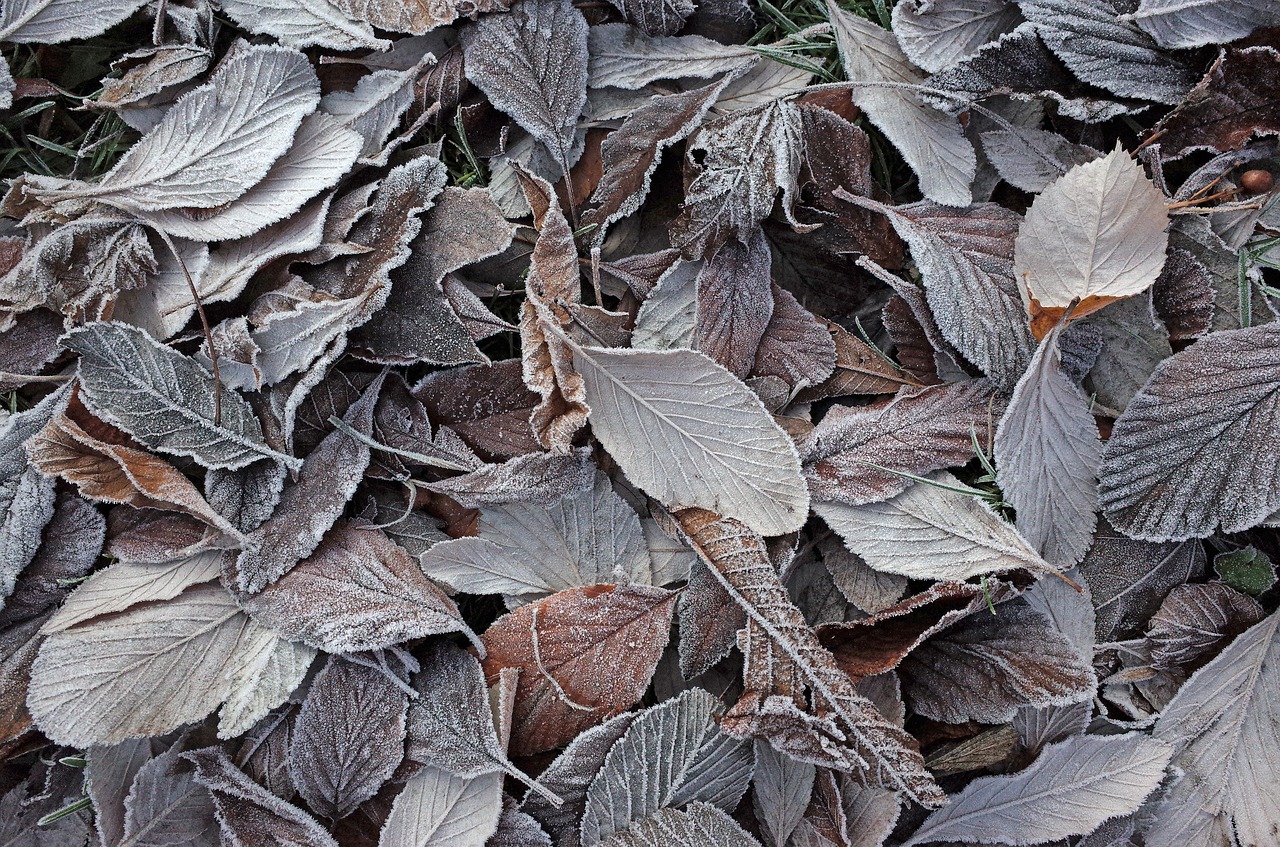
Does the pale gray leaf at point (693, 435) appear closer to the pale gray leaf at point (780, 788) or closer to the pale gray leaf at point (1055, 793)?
the pale gray leaf at point (780, 788)

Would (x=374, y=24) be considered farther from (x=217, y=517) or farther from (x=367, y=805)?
(x=367, y=805)

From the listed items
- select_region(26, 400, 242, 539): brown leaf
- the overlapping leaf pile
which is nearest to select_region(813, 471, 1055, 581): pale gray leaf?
the overlapping leaf pile

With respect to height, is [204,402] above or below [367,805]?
above

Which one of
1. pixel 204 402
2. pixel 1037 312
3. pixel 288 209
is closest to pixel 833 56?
pixel 1037 312

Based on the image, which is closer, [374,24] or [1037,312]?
[1037,312]

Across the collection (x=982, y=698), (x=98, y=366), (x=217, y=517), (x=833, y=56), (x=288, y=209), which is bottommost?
(x=982, y=698)

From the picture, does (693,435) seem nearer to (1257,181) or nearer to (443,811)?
(443,811)
